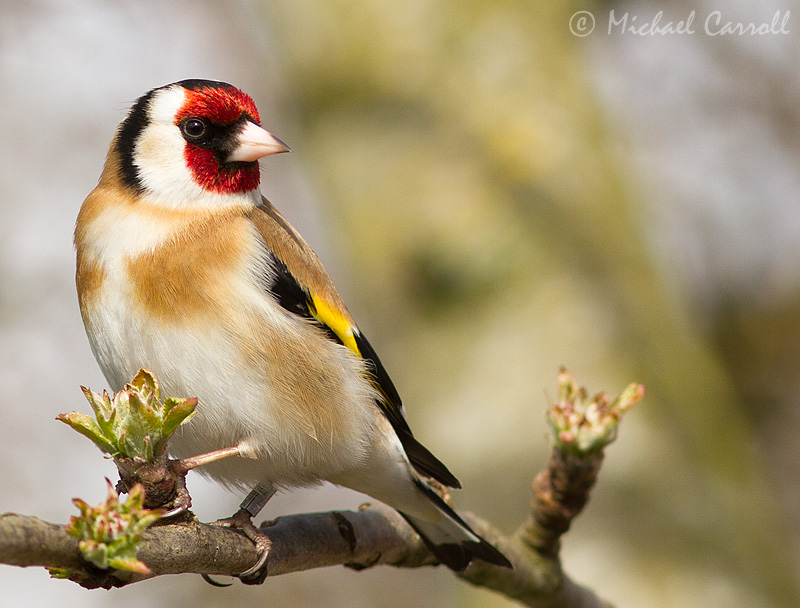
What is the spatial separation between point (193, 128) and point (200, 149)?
0.28 ft

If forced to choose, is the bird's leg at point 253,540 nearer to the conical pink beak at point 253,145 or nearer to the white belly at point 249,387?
the white belly at point 249,387

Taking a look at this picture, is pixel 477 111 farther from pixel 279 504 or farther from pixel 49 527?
pixel 279 504

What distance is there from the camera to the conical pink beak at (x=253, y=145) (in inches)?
110

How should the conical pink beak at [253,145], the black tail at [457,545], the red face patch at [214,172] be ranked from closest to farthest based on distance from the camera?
1. the black tail at [457,545]
2. the conical pink beak at [253,145]
3. the red face patch at [214,172]

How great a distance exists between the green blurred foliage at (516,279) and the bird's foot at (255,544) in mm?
1997

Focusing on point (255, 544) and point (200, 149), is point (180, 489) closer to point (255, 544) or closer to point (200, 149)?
point (255, 544)

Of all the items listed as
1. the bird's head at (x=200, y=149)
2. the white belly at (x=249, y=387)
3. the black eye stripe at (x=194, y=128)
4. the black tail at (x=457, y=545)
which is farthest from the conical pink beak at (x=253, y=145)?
the black tail at (x=457, y=545)

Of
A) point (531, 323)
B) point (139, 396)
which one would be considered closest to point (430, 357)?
point (531, 323)

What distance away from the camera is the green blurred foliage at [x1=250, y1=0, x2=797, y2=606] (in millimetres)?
3953

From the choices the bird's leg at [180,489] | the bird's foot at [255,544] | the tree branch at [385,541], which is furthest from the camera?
the bird's foot at [255,544]

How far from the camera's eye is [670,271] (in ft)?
16.5

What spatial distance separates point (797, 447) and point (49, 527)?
586 cm

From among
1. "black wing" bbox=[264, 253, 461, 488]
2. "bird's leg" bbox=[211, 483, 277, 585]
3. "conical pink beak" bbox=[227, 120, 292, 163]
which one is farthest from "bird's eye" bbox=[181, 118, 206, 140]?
Answer: "bird's leg" bbox=[211, 483, 277, 585]

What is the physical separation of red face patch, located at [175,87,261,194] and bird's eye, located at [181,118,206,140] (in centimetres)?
2
